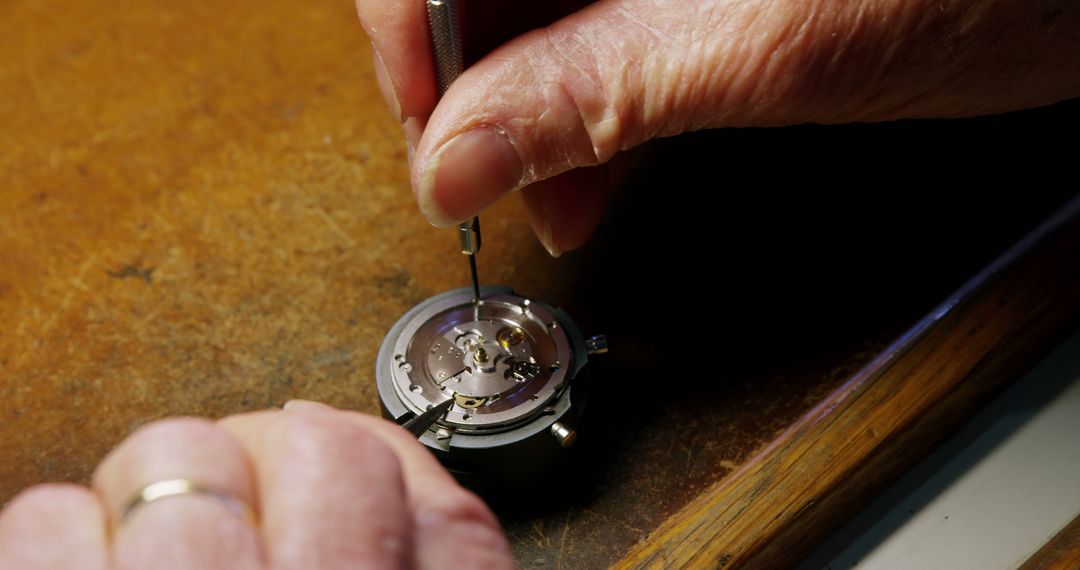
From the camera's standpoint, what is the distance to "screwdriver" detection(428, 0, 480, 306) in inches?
33.4

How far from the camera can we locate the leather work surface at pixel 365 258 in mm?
949

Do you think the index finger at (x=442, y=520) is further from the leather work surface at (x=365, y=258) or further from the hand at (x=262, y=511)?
the leather work surface at (x=365, y=258)

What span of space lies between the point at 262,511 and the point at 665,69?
526 mm

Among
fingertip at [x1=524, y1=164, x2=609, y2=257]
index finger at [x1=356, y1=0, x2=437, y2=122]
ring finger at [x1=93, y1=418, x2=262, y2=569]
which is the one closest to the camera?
ring finger at [x1=93, y1=418, x2=262, y2=569]

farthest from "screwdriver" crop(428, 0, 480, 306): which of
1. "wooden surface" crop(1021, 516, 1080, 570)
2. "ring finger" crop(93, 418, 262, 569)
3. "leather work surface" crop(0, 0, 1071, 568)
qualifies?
"wooden surface" crop(1021, 516, 1080, 570)

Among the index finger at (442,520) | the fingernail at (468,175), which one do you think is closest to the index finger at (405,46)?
the fingernail at (468,175)

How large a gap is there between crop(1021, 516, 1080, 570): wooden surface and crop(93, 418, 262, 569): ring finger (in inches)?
27.4

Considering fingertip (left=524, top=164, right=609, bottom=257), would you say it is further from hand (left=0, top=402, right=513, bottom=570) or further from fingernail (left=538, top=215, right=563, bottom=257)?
hand (left=0, top=402, right=513, bottom=570)

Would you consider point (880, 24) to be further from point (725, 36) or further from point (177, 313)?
point (177, 313)

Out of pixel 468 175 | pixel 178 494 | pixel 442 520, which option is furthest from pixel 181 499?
pixel 468 175

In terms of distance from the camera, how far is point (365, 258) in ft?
3.59

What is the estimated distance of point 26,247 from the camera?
1098 mm

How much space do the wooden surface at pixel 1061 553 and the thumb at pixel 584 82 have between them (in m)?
0.49

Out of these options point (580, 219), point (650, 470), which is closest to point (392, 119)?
point (580, 219)
